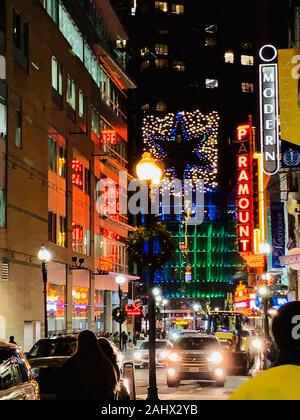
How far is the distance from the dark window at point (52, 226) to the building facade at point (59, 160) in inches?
2.1

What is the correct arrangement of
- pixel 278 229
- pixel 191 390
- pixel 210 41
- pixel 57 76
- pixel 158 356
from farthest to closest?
pixel 210 41
pixel 57 76
pixel 278 229
pixel 158 356
pixel 191 390

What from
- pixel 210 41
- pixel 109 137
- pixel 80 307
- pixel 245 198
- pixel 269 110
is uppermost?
pixel 210 41

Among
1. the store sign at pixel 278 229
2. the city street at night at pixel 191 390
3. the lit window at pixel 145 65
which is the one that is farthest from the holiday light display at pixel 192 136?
the city street at night at pixel 191 390

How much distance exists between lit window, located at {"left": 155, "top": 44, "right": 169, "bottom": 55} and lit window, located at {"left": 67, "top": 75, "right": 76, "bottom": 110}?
265 feet

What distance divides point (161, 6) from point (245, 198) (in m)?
80.3

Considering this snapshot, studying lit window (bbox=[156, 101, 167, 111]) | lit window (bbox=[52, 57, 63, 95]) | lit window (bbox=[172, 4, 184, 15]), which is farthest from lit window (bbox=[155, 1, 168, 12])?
lit window (bbox=[52, 57, 63, 95])

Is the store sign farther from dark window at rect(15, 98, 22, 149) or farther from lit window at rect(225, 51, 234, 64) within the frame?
lit window at rect(225, 51, 234, 64)

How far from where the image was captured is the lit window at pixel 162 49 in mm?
127688

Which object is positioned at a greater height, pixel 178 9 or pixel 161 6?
pixel 178 9

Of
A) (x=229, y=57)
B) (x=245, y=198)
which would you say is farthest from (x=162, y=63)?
(x=245, y=198)

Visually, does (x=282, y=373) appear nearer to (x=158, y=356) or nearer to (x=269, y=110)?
(x=269, y=110)

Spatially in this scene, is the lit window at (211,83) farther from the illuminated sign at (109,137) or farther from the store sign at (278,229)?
the store sign at (278,229)

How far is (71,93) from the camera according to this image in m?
48.4

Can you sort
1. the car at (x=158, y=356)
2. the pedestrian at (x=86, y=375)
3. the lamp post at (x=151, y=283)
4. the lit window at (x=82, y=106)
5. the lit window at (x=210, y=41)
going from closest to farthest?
1. the pedestrian at (x=86, y=375)
2. the lamp post at (x=151, y=283)
3. the car at (x=158, y=356)
4. the lit window at (x=82, y=106)
5. the lit window at (x=210, y=41)
